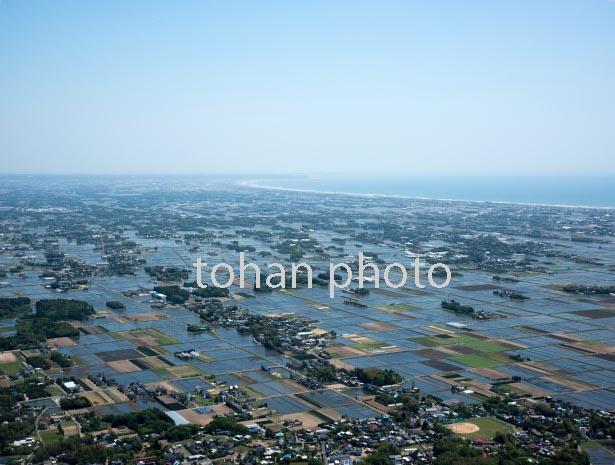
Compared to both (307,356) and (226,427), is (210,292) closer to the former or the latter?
(307,356)

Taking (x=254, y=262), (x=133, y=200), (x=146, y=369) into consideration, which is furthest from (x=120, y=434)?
(x=133, y=200)

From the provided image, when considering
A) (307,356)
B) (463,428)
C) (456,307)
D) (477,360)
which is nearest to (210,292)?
(456,307)

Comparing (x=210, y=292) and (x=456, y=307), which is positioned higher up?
(x=456, y=307)

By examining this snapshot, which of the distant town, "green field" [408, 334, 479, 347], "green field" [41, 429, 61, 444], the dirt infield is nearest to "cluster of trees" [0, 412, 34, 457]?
the distant town

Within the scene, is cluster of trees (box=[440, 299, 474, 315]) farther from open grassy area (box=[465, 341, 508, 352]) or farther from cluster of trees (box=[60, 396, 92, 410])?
cluster of trees (box=[60, 396, 92, 410])

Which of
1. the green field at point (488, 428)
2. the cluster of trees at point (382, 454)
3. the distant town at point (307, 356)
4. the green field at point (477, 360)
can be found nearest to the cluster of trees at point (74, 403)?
the distant town at point (307, 356)

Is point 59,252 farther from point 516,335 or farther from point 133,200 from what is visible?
point 133,200
